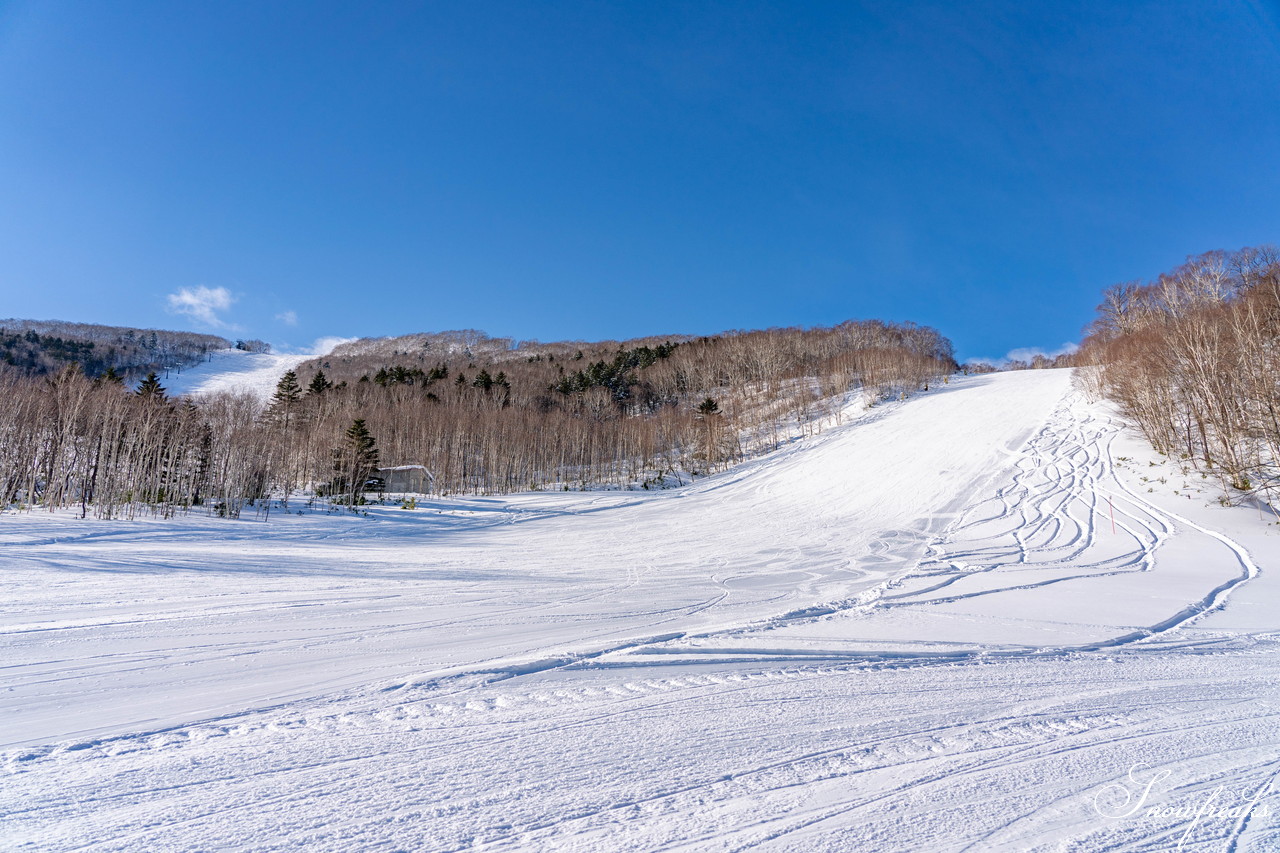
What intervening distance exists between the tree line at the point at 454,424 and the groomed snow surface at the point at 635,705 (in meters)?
12.9

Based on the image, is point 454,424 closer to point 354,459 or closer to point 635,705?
point 354,459

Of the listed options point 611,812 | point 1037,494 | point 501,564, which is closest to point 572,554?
point 501,564

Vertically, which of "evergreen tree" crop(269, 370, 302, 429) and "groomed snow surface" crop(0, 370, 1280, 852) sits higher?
"evergreen tree" crop(269, 370, 302, 429)

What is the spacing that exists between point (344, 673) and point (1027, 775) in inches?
186

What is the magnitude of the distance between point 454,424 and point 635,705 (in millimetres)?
44171

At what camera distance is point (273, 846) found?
7.17 feet

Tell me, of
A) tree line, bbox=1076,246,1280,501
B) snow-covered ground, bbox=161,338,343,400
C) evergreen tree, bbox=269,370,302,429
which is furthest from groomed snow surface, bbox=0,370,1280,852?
snow-covered ground, bbox=161,338,343,400

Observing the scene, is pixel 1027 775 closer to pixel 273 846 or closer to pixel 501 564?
pixel 273 846

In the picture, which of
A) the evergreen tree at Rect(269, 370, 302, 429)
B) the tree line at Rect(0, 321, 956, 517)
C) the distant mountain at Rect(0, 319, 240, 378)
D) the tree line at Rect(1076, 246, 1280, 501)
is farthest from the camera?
the distant mountain at Rect(0, 319, 240, 378)

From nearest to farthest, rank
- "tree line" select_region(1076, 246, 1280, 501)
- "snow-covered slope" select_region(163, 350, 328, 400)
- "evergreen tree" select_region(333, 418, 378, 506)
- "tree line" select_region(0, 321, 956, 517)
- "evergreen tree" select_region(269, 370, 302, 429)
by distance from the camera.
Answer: "tree line" select_region(1076, 246, 1280, 501) → "tree line" select_region(0, 321, 956, 517) → "evergreen tree" select_region(333, 418, 378, 506) → "evergreen tree" select_region(269, 370, 302, 429) → "snow-covered slope" select_region(163, 350, 328, 400)

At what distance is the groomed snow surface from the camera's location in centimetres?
243

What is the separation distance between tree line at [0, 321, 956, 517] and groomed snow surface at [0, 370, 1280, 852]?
509 inches

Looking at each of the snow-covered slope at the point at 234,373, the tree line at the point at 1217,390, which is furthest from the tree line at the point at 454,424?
the tree line at the point at 1217,390

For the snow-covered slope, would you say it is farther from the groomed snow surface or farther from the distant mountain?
the groomed snow surface
